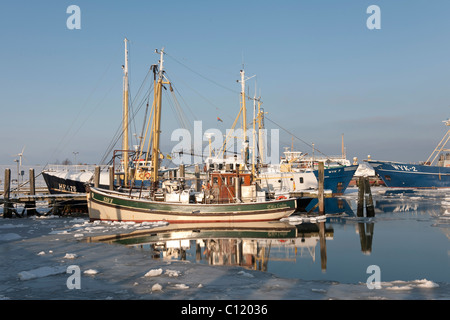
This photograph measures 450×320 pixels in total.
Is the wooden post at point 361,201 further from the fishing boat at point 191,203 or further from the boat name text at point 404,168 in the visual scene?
the boat name text at point 404,168

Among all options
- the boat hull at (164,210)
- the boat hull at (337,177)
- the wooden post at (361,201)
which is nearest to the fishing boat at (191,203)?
the boat hull at (164,210)

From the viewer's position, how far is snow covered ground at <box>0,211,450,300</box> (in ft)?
28.9

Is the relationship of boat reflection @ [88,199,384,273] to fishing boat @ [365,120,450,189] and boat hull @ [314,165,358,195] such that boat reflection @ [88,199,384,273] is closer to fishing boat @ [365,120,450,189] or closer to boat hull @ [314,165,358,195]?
boat hull @ [314,165,358,195]

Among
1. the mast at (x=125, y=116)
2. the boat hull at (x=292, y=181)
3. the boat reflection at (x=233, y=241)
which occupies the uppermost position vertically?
the mast at (x=125, y=116)

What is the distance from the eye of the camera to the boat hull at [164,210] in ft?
80.5

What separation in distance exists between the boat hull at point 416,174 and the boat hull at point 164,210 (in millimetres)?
45247

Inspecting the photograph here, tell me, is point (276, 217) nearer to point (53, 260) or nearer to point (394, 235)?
point (394, 235)

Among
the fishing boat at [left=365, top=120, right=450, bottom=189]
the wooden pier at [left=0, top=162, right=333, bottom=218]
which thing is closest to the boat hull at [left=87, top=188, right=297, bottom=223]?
the wooden pier at [left=0, top=162, right=333, bottom=218]

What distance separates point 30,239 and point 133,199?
793 cm

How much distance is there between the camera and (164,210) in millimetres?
24562

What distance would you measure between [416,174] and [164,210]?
5457 centimetres

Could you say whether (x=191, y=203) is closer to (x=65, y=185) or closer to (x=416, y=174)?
(x=65, y=185)

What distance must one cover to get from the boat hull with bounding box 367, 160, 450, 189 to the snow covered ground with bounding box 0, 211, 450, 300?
57761 millimetres
